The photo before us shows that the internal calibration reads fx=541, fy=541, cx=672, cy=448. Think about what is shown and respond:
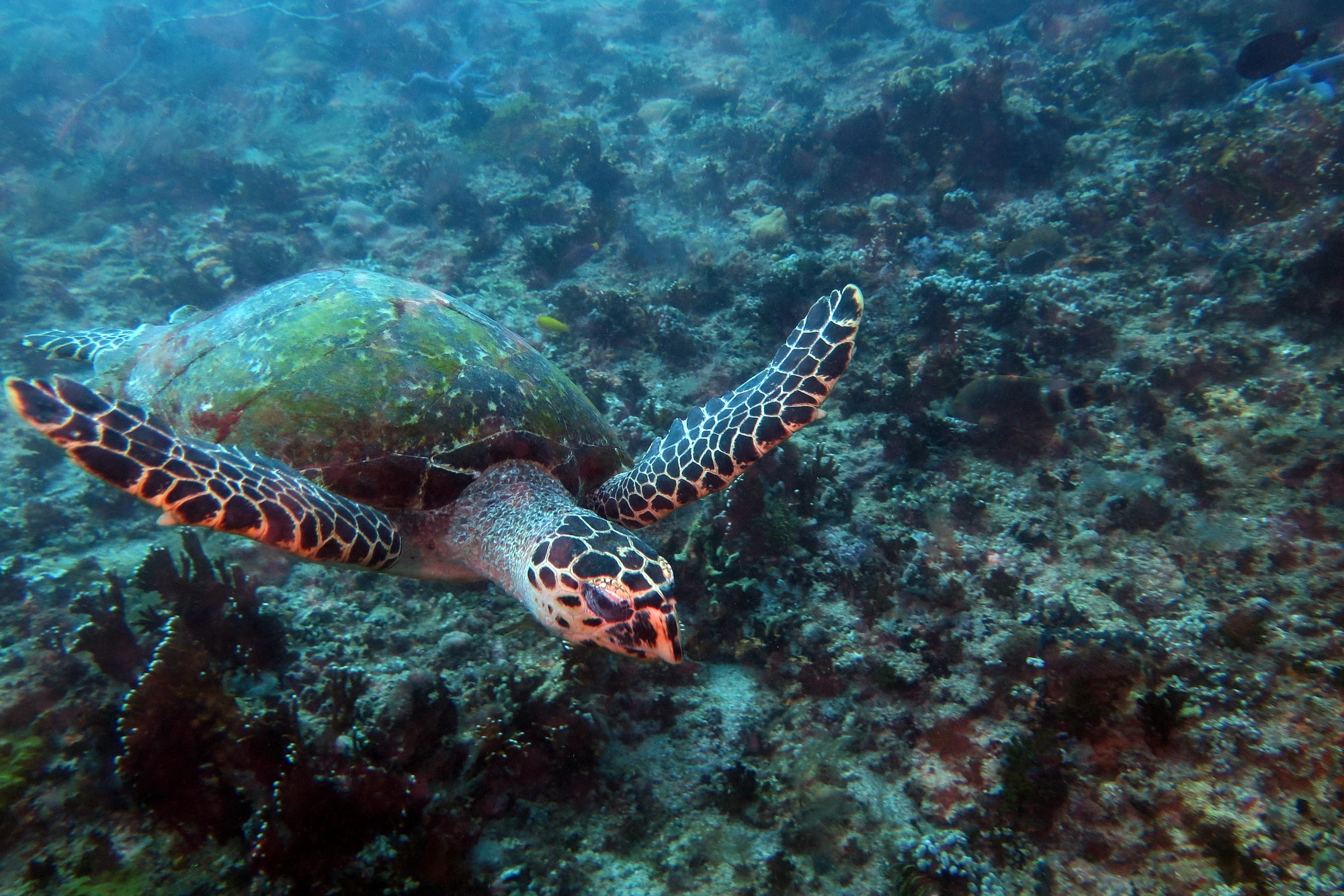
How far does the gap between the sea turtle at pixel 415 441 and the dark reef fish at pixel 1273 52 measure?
328 inches

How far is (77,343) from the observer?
502cm

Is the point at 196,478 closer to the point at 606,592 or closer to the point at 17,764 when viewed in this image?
the point at 17,764

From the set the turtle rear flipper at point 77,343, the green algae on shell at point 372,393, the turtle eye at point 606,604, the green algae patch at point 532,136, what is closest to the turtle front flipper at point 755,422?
the green algae on shell at point 372,393

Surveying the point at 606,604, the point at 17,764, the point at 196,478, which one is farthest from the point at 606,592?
the point at 17,764

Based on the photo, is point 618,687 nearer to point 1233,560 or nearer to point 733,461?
point 733,461

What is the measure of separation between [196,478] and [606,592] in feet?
5.90

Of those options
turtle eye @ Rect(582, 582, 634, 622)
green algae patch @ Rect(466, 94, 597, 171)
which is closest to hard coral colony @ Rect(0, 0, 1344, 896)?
turtle eye @ Rect(582, 582, 634, 622)

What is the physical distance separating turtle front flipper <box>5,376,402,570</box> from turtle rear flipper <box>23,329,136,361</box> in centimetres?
356

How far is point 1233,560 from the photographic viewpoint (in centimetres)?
301

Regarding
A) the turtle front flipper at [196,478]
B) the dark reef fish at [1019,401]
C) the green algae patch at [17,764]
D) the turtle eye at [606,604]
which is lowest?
the green algae patch at [17,764]

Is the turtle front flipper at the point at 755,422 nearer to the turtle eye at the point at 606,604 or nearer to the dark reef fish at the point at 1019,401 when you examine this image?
the turtle eye at the point at 606,604

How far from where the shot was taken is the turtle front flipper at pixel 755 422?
3459 mm

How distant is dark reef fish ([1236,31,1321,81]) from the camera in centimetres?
679

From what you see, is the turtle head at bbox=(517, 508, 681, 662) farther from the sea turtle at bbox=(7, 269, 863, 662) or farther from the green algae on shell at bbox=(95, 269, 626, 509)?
the green algae on shell at bbox=(95, 269, 626, 509)
